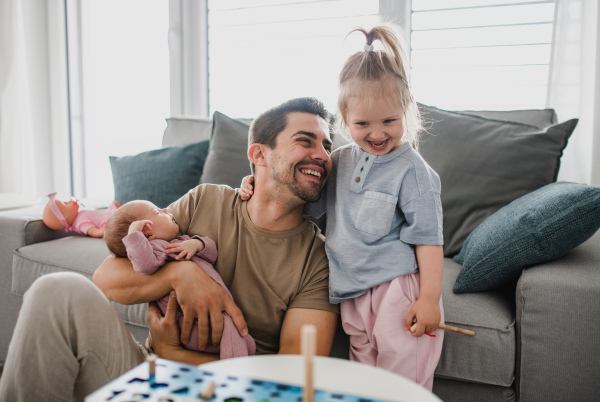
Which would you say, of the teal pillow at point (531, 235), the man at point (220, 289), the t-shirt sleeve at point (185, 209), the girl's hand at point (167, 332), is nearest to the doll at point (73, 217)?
the t-shirt sleeve at point (185, 209)

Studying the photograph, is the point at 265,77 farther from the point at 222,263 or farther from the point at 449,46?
the point at 222,263

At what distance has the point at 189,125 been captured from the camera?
2539mm

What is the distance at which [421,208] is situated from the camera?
1294mm

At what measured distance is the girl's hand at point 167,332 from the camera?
1.29 meters

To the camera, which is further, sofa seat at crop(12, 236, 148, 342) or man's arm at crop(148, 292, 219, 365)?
sofa seat at crop(12, 236, 148, 342)

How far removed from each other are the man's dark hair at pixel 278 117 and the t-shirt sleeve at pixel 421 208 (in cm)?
36

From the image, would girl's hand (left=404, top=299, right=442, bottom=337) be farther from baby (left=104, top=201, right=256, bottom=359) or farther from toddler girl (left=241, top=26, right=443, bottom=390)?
baby (left=104, top=201, right=256, bottom=359)

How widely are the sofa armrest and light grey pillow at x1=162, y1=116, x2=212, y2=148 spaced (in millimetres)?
1676

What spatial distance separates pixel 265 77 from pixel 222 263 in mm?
1959

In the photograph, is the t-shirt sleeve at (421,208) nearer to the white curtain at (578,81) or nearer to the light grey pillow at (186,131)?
the white curtain at (578,81)

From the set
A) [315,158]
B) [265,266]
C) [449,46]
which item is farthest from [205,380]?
[449,46]

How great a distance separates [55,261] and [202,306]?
0.90 m

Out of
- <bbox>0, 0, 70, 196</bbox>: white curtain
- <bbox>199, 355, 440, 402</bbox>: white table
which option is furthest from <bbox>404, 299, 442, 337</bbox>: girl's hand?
<bbox>0, 0, 70, 196</bbox>: white curtain

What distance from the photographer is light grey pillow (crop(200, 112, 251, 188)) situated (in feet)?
6.87
